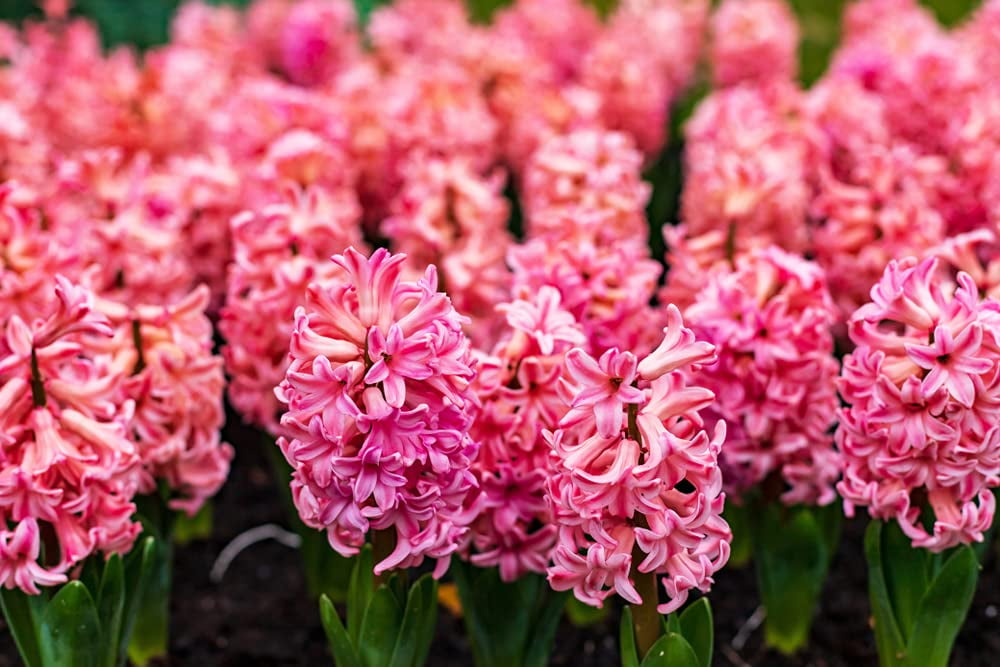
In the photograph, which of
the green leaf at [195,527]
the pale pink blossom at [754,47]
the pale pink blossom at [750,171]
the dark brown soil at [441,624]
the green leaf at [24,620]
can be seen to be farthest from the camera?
the pale pink blossom at [754,47]

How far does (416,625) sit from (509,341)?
1.55 feet

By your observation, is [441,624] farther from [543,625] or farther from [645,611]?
[645,611]

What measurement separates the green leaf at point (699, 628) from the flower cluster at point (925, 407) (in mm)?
291

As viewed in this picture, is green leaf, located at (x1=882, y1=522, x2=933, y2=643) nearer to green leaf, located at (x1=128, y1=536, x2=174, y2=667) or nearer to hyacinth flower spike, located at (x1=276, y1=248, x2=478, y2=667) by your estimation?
hyacinth flower spike, located at (x1=276, y1=248, x2=478, y2=667)

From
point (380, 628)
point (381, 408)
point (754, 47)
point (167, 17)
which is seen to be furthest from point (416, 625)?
point (167, 17)

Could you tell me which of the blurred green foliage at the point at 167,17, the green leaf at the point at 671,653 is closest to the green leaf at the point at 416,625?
the green leaf at the point at 671,653

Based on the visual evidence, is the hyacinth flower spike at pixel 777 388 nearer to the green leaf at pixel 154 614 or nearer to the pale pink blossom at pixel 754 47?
the green leaf at pixel 154 614

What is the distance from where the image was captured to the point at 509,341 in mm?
1866

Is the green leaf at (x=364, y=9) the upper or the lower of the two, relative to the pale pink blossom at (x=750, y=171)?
lower

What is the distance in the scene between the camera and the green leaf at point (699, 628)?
1648 mm

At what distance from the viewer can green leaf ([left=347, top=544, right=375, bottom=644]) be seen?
1.73 metres

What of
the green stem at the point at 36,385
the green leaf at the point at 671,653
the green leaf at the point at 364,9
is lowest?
the green leaf at the point at 364,9

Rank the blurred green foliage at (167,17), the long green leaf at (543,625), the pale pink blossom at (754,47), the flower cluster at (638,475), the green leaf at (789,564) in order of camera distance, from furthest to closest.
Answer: the blurred green foliage at (167,17), the pale pink blossom at (754,47), the green leaf at (789,564), the long green leaf at (543,625), the flower cluster at (638,475)

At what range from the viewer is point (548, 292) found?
180 cm
